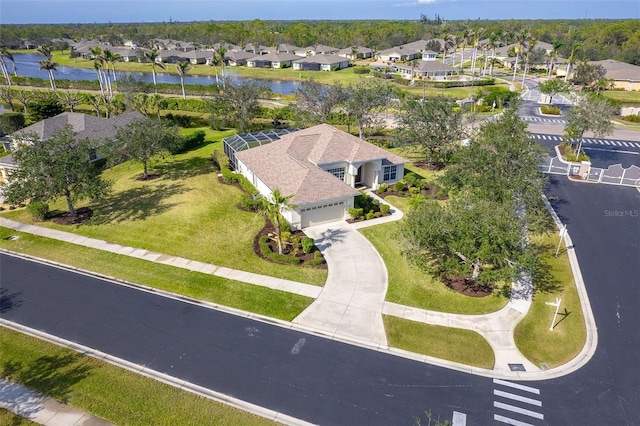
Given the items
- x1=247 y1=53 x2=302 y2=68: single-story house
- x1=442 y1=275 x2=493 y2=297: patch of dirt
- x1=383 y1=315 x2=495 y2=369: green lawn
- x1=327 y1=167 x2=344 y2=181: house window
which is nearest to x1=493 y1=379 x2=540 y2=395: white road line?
x1=383 y1=315 x2=495 y2=369: green lawn

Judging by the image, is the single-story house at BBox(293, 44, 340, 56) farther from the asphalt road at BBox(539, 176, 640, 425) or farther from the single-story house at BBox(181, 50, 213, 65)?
the asphalt road at BBox(539, 176, 640, 425)

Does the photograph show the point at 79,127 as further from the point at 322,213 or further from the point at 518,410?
the point at 518,410

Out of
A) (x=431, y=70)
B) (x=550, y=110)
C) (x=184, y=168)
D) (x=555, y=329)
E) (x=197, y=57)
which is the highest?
(x=197, y=57)

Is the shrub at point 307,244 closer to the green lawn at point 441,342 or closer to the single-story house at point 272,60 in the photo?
the green lawn at point 441,342

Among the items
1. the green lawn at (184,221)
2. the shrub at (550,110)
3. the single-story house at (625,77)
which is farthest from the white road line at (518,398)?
the single-story house at (625,77)

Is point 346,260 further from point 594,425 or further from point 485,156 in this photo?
point 594,425

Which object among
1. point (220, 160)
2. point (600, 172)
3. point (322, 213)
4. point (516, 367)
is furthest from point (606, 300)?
point (220, 160)
